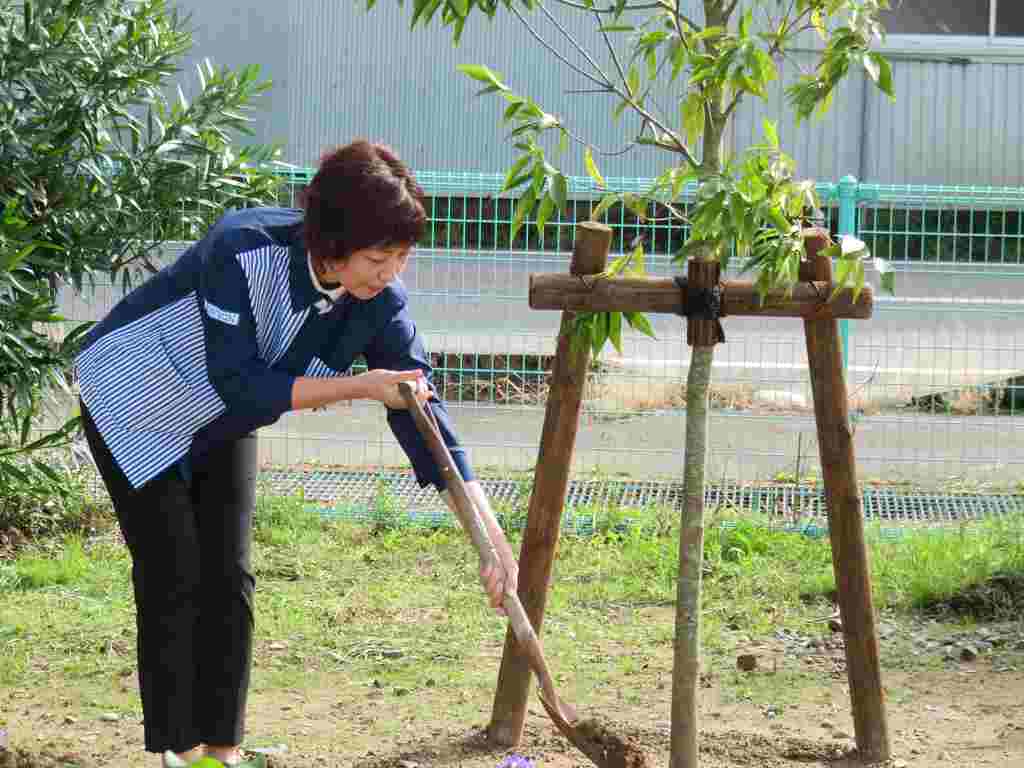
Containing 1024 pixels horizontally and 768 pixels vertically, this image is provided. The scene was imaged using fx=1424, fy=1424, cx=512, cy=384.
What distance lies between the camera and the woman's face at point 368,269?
2.80 meters

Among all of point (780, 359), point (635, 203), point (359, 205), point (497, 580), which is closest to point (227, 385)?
point (359, 205)

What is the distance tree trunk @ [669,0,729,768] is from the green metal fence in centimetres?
294

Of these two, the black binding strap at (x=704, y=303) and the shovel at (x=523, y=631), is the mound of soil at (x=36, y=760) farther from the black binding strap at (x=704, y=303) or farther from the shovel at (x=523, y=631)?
the black binding strap at (x=704, y=303)

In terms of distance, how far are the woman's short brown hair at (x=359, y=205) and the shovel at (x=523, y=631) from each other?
293 mm

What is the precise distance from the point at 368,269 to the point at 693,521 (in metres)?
1.03

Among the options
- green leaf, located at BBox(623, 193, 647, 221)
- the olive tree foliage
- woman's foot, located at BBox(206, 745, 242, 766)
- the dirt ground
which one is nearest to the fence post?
the dirt ground

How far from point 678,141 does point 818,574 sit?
276cm

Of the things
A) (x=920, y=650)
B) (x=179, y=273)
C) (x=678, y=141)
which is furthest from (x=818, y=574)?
(x=179, y=273)

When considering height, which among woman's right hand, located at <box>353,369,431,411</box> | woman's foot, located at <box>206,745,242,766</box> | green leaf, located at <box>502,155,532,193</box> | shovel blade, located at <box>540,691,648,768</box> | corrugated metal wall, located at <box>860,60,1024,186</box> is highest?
corrugated metal wall, located at <box>860,60,1024,186</box>

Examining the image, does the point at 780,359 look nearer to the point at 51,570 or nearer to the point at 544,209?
the point at 51,570

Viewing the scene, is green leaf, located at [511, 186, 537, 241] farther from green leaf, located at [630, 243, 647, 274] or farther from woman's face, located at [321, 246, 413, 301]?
Answer: green leaf, located at [630, 243, 647, 274]

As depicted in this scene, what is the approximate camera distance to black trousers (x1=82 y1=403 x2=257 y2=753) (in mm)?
3117

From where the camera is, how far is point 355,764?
3760 mm

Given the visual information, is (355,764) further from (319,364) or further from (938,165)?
(938,165)
